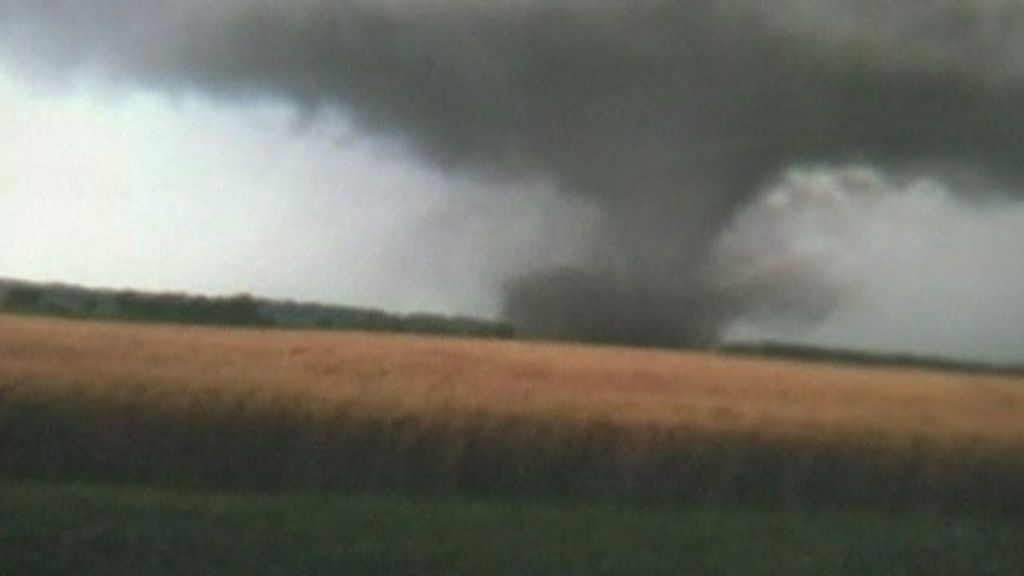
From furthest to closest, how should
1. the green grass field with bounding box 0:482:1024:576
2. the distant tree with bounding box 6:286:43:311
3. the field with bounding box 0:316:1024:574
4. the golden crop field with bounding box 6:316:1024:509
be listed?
the distant tree with bounding box 6:286:43:311, the golden crop field with bounding box 6:316:1024:509, the field with bounding box 0:316:1024:574, the green grass field with bounding box 0:482:1024:576

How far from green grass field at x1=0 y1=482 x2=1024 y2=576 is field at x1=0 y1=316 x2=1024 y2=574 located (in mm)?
73

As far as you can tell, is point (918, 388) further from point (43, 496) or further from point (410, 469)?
point (43, 496)

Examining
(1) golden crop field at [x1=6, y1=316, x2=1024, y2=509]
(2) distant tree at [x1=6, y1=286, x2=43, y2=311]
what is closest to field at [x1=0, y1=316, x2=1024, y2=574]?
(1) golden crop field at [x1=6, y1=316, x2=1024, y2=509]

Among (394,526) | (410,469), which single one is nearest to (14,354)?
(410,469)

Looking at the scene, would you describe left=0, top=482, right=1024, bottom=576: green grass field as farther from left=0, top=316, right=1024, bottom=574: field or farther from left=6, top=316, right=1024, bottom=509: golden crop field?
left=6, top=316, right=1024, bottom=509: golden crop field

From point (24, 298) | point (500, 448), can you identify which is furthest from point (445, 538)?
point (24, 298)

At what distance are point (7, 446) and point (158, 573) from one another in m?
5.38

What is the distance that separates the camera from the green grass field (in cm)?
1262

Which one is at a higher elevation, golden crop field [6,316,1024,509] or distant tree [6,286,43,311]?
distant tree [6,286,43,311]

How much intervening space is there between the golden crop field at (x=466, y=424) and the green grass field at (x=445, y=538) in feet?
2.47

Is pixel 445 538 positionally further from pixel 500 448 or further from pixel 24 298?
pixel 24 298

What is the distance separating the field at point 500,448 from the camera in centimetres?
1552

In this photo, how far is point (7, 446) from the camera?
16594mm

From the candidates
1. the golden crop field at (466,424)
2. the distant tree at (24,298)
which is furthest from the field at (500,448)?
the distant tree at (24,298)
